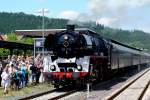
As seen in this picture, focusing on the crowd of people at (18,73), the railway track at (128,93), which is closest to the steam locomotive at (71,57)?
the crowd of people at (18,73)

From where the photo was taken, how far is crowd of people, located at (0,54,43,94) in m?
20.6

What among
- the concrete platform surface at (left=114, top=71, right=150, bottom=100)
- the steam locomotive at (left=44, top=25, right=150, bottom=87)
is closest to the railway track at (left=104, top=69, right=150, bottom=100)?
the concrete platform surface at (left=114, top=71, right=150, bottom=100)

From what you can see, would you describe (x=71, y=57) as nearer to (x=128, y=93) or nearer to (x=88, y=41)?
(x=88, y=41)

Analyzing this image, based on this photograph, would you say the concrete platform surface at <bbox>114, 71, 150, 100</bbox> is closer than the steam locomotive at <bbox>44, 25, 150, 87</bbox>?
Yes

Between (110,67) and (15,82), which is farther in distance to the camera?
(110,67)

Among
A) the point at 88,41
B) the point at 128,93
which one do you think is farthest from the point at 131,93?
the point at 88,41

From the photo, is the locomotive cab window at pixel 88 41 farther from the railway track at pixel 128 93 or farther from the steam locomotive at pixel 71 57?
the railway track at pixel 128 93

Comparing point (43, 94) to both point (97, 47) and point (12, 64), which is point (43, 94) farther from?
point (97, 47)

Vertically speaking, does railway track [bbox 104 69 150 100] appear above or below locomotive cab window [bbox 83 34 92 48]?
below

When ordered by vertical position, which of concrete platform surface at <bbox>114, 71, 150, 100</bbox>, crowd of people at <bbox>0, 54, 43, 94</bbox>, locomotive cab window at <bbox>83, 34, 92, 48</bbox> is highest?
locomotive cab window at <bbox>83, 34, 92, 48</bbox>

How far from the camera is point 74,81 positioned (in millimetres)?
22719

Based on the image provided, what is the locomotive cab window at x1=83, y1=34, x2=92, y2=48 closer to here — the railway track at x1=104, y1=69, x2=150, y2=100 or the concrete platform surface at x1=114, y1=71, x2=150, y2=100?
the railway track at x1=104, y1=69, x2=150, y2=100

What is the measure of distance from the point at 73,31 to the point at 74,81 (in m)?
2.84

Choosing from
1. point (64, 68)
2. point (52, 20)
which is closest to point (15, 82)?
point (64, 68)
